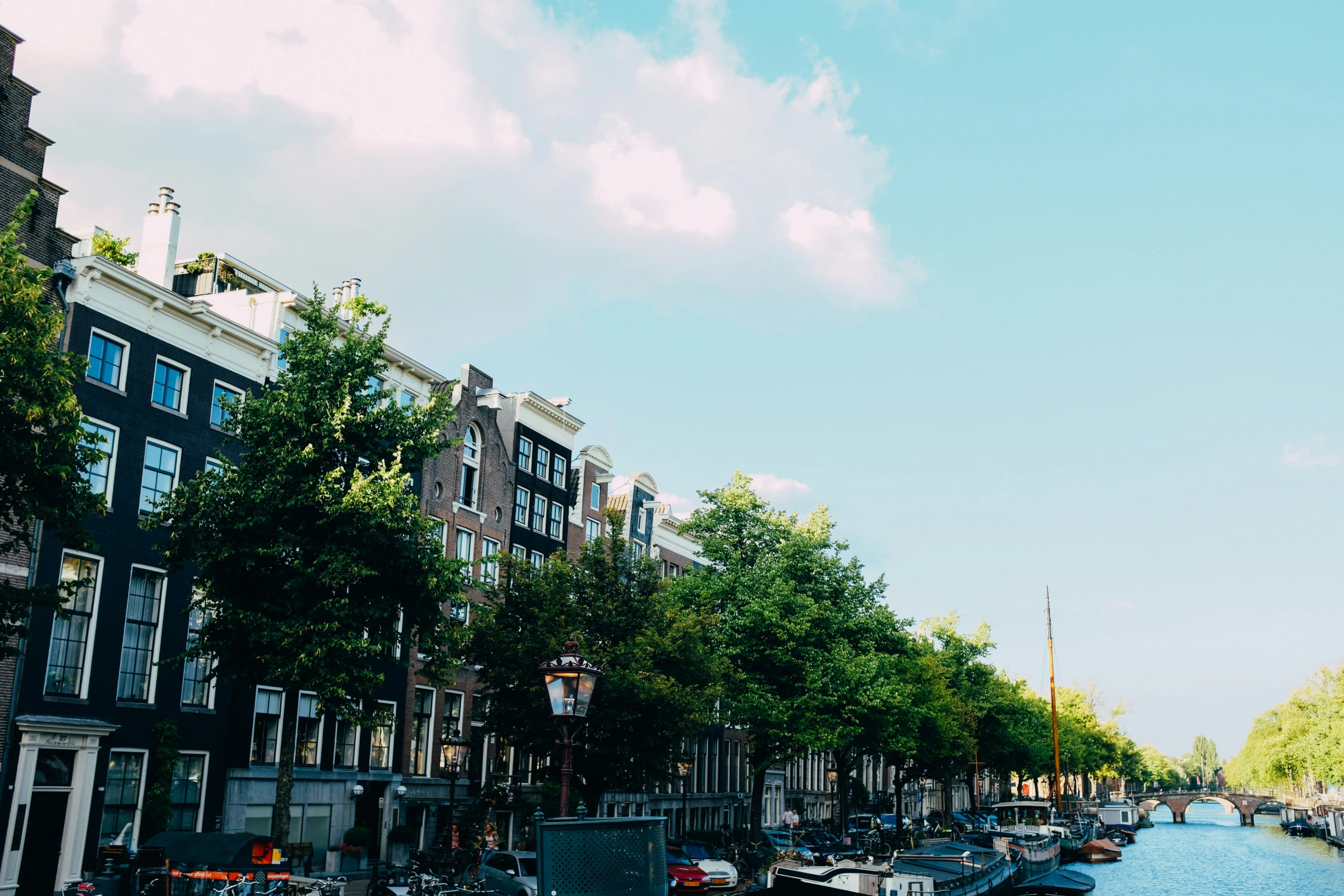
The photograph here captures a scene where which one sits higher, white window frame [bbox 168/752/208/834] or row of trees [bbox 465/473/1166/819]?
row of trees [bbox 465/473/1166/819]

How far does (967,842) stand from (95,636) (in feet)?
147

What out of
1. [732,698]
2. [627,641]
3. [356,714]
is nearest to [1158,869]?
[732,698]

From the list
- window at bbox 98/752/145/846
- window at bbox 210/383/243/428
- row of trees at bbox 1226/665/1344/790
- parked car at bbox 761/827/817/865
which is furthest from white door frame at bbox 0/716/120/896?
row of trees at bbox 1226/665/1344/790

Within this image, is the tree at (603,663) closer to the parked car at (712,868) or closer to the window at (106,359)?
the parked car at (712,868)

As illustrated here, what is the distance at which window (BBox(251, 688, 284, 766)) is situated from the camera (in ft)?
121

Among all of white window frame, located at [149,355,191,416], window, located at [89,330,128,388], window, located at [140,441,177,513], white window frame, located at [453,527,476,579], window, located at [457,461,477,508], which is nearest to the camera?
window, located at [89,330,128,388]

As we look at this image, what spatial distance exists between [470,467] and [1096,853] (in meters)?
61.8

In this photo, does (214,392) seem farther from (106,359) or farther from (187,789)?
(187,789)

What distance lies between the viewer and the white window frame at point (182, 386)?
1336 inches

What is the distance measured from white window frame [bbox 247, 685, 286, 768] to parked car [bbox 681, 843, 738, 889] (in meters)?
14.3

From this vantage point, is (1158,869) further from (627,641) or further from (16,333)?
(16,333)

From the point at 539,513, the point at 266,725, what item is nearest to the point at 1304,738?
the point at 539,513

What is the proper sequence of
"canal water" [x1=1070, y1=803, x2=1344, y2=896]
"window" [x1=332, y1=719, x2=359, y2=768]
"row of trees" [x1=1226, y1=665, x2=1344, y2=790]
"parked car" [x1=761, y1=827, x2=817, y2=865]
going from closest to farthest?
"window" [x1=332, y1=719, x2=359, y2=768]
"parked car" [x1=761, y1=827, x2=817, y2=865]
"canal water" [x1=1070, y1=803, x2=1344, y2=896]
"row of trees" [x1=1226, y1=665, x2=1344, y2=790]

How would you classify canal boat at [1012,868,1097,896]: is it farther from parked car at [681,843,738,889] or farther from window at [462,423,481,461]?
window at [462,423,481,461]
